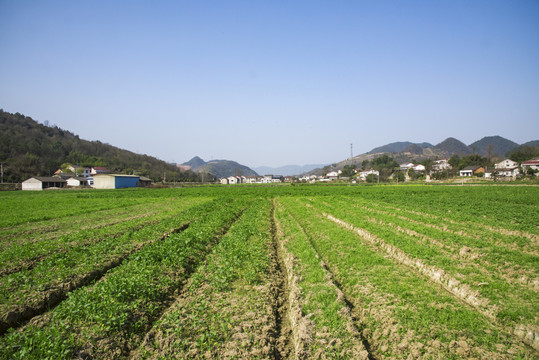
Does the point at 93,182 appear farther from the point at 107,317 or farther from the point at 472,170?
the point at 472,170

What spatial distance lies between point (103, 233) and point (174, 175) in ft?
411

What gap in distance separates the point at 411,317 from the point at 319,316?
224cm

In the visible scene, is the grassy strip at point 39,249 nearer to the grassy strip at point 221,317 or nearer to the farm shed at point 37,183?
the grassy strip at point 221,317

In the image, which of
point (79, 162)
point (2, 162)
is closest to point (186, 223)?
point (2, 162)

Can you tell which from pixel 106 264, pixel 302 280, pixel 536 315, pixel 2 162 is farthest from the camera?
pixel 2 162

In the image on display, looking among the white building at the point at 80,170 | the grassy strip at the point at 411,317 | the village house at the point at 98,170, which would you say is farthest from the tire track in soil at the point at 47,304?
the village house at the point at 98,170

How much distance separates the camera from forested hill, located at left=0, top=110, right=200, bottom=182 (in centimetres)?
9569

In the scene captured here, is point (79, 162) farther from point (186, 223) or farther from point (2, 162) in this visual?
point (186, 223)

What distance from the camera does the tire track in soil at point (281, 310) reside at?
19.7 ft

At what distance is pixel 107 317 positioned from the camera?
20.9ft

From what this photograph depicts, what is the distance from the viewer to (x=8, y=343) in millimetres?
5465

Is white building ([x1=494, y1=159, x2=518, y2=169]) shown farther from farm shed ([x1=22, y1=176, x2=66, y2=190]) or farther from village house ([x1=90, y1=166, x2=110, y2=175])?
village house ([x1=90, y1=166, x2=110, y2=175])

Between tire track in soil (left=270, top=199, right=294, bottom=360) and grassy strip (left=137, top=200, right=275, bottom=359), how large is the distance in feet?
0.62

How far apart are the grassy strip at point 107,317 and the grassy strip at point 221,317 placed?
1.67 ft
